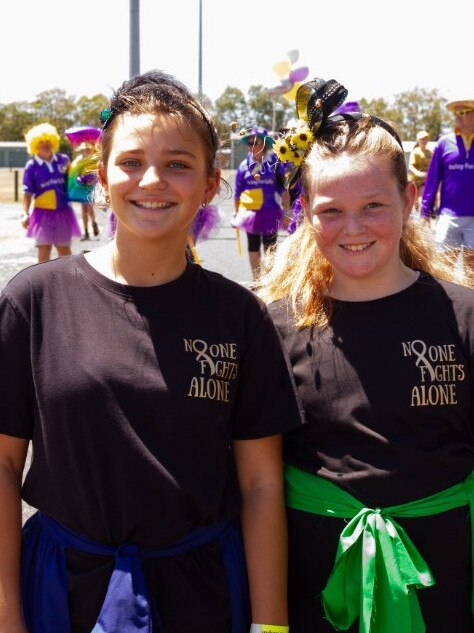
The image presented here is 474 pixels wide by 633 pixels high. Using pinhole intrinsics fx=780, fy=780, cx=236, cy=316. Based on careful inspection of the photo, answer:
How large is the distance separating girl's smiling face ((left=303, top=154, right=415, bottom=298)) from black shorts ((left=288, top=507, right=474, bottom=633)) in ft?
1.99

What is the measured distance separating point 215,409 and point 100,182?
25.4 inches

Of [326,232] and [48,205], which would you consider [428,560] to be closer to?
[326,232]

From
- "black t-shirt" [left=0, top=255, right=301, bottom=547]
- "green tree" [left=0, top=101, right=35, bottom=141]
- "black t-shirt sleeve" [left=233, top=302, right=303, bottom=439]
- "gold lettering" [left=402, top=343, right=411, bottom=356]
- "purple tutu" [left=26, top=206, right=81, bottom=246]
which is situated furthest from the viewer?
"green tree" [left=0, top=101, right=35, bottom=141]

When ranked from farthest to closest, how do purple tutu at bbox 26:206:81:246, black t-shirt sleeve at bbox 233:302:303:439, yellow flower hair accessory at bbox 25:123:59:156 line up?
yellow flower hair accessory at bbox 25:123:59:156, purple tutu at bbox 26:206:81:246, black t-shirt sleeve at bbox 233:302:303:439

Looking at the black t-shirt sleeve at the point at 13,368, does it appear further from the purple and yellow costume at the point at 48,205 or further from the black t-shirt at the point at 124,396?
the purple and yellow costume at the point at 48,205

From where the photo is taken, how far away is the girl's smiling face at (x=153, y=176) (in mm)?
1757

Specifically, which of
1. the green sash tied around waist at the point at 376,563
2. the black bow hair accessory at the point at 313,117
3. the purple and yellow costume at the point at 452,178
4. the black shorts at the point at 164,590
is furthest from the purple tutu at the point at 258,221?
the black shorts at the point at 164,590

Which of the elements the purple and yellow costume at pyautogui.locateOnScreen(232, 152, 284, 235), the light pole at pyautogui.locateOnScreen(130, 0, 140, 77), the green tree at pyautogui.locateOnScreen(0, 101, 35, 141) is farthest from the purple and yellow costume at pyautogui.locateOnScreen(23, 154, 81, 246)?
the green tree at pyautogui.locateOnScreen(0, 101, 35, 141)

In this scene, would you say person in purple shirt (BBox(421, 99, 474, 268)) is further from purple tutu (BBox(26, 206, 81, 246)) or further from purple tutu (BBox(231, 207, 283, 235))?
purple tutu (BBox(26, 206, 81, 246))

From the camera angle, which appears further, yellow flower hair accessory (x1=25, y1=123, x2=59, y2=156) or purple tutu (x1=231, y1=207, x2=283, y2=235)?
yellow flower hair accessory (x1=25, y1=123, x2=59, y2=156)

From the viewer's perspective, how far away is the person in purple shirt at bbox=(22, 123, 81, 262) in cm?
969

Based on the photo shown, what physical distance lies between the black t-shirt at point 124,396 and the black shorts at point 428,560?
0.86 feet

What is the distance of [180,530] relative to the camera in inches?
67.7

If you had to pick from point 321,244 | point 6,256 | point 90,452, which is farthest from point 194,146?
point 6,256
